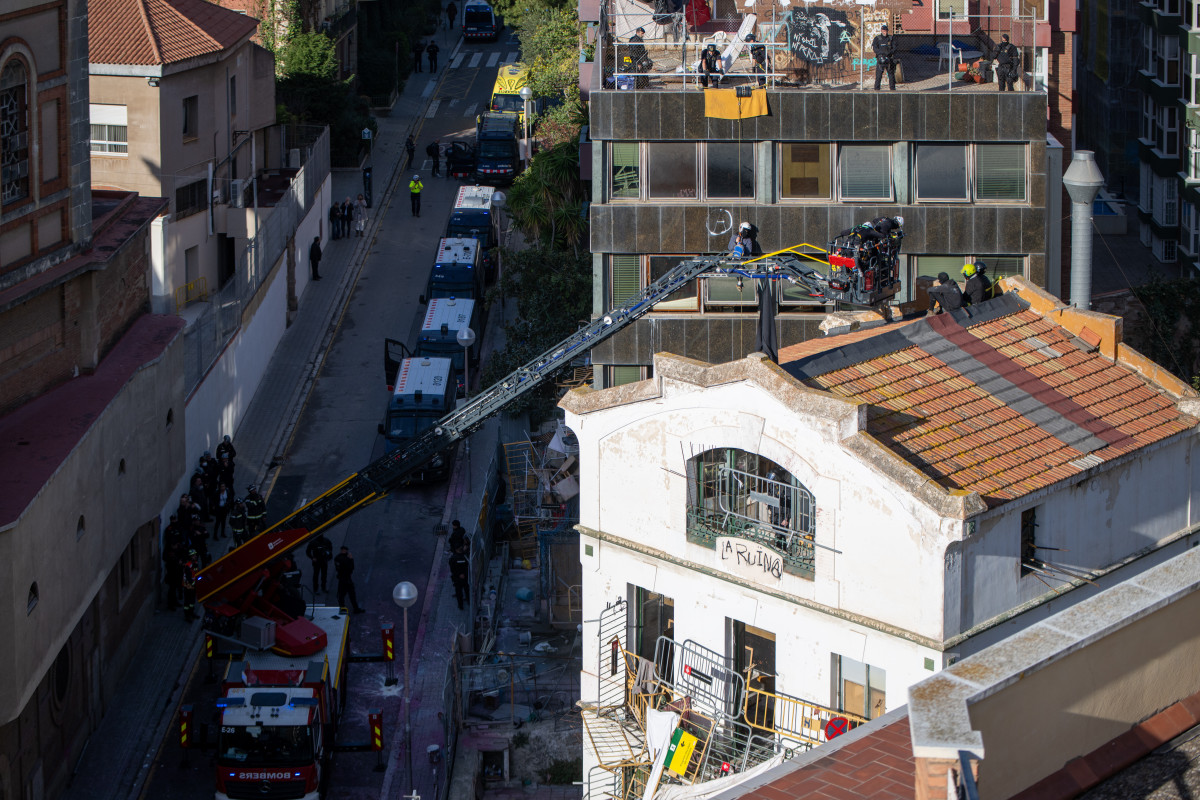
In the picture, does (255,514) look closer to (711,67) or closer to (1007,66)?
(711,67)

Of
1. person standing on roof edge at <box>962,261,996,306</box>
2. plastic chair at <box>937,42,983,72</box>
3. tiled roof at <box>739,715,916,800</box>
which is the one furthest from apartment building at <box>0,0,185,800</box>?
plastic chair at <box>937,42,983,72</box>

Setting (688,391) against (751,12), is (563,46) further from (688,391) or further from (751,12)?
(688,391)

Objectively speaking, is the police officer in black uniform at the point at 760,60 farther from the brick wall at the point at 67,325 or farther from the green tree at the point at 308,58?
the green tree at the point at 308,58

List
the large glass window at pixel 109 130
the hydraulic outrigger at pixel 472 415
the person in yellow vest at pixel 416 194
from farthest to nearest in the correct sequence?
the person in yellow vest at pixel 416 194 < the large glass window at pixel 109 130 < the hydraulic outrigger at pixel 472 415

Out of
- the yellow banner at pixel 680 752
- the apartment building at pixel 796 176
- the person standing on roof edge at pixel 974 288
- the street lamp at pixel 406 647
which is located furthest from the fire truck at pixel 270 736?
the person standing on roof edge at pixel 974 288

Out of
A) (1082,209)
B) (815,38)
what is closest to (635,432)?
Answer: (1082,209)

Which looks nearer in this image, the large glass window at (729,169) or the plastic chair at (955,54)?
the large glass window at (729,169)

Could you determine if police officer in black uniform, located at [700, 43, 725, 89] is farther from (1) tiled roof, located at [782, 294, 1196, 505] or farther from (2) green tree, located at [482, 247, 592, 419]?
(1) tiled roof, located at [782, 294, 1196, 505]
